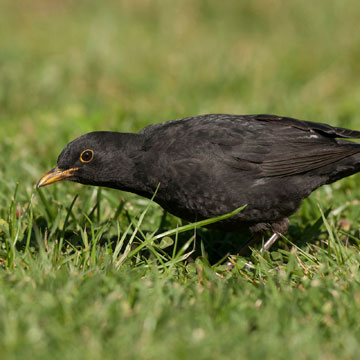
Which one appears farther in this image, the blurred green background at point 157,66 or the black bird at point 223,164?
the blurred green background at point 157,66

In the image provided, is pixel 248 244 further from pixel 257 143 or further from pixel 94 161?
pixel 94 161

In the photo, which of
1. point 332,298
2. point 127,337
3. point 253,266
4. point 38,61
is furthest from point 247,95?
point 127,337

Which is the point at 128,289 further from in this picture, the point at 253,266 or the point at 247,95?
the point at 247,95

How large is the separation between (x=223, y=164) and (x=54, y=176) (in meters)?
1.37

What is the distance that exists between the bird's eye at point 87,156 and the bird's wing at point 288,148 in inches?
42.2

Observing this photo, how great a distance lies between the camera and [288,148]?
16.3 ft

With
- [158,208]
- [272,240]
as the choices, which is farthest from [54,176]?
[272,240]

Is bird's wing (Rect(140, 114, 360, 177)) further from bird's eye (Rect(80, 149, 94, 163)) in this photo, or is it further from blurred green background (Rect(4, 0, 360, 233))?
blurred green background (Rect(4, 0, 360, 233))

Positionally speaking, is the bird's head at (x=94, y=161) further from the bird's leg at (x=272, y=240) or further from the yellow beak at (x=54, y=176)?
the bird's leg at (x=272, y=240)

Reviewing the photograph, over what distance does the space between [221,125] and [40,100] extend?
5.55m

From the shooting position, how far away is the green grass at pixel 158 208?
322cm

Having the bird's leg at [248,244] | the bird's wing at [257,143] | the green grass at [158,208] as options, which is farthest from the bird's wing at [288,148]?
the bird's leg at [248,244]

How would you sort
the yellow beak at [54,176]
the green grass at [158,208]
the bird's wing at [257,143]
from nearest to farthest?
the green grass at [158,208], the bird's wing at [257,143], the yellow beak at [54,176]

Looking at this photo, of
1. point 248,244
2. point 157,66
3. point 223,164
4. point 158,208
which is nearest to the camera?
point 223,164
